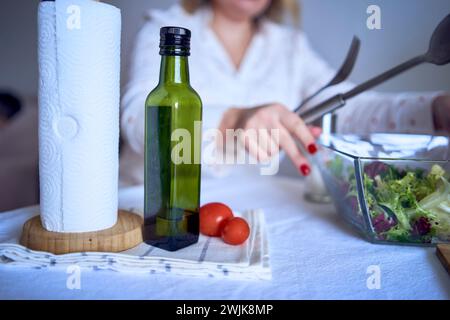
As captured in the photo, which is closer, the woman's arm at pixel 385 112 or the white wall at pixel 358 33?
the white wall at pixel 358 33

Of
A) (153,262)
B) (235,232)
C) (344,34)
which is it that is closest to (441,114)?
(344,34)

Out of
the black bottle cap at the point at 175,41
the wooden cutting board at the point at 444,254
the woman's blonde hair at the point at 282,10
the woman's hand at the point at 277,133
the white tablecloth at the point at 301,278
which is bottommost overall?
the white tablecloth at the point at 301,278

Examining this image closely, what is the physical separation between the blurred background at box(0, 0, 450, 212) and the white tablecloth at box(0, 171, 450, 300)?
9.7 inches

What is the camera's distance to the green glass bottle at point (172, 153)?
1.35ft

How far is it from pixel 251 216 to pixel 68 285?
29 cm

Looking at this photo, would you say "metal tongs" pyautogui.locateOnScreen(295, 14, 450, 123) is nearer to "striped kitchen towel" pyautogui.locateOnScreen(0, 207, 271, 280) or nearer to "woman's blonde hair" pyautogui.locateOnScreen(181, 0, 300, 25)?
"striped kitchen towel" pyautogui.locateOnScreen(0, 207, 271, 280)

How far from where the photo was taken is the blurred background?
0.56 meters

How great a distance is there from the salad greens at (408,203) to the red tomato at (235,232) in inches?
6.5

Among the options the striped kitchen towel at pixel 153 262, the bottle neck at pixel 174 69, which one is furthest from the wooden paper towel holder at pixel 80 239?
the bottle neck at pixel 174 69

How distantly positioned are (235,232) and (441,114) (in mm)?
485

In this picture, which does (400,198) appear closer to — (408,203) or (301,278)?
(408,203)

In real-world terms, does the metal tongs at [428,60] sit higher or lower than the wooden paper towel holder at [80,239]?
higher

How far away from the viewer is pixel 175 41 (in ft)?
1.29

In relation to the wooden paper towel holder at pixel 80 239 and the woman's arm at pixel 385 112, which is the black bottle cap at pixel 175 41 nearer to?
the wooden paper towel holder at pixel 80 239
